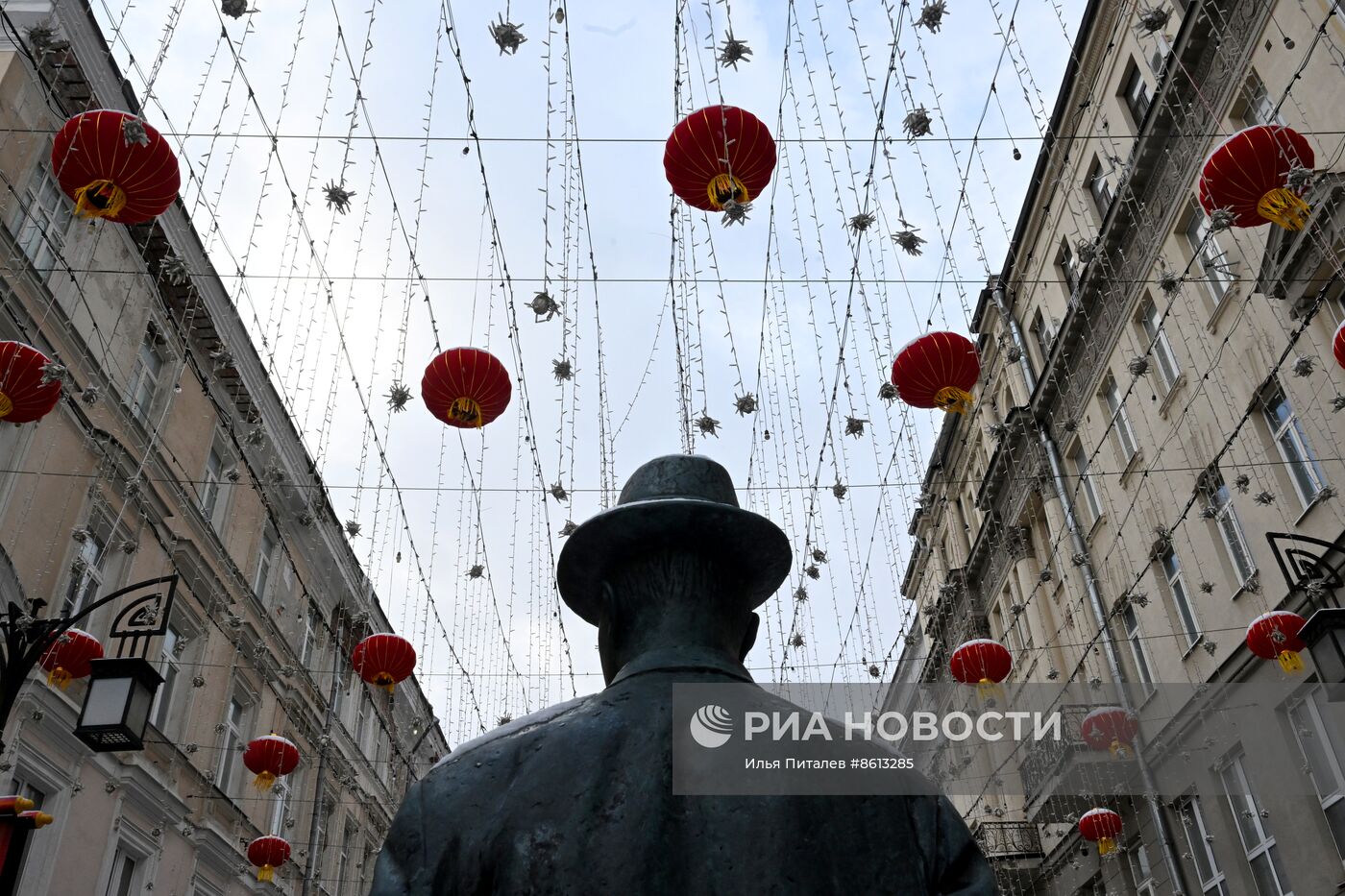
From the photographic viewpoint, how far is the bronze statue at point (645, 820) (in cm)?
161

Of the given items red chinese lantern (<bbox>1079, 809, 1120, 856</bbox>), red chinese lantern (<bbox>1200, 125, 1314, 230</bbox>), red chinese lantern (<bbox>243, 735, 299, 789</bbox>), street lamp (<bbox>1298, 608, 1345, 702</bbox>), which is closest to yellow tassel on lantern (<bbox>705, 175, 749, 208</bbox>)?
red chinese lantern (<bbox>1200, 125, 1314, 230</bbox>)

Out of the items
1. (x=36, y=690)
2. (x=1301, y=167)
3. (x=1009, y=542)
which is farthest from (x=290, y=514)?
(x=1301, y=167)

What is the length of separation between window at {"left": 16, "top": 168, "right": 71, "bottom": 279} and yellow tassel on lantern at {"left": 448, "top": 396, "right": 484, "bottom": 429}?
660 centimetres

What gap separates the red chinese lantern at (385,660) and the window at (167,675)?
13.2 feet

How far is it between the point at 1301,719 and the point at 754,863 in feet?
45.4

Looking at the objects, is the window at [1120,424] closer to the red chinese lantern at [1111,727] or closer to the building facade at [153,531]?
the red chinese lantern at [1111,727]

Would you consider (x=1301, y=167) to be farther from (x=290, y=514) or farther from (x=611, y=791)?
(x=290, y=514)

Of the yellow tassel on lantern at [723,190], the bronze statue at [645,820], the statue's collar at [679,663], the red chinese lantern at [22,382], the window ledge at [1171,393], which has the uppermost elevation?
the window ledge at [1171,393]

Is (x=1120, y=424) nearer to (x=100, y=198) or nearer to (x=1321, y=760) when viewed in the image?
(x=1321, y=760)

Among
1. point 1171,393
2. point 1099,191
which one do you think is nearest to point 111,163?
point 1171,393

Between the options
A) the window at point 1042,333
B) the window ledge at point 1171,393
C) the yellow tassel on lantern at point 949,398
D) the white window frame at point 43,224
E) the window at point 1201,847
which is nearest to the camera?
the yellow tassel on lantern at point 949,398

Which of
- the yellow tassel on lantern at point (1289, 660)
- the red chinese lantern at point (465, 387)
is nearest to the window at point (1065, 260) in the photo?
the yellow tassel on lantern at point (1289, 660)

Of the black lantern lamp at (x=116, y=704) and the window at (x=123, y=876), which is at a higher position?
the window at (x=123, y=876)

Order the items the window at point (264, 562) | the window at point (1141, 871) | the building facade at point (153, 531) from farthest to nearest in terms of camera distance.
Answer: the window at point (264, 562)
the window at point (1141, 871)
the building facade at point (153, 531)
